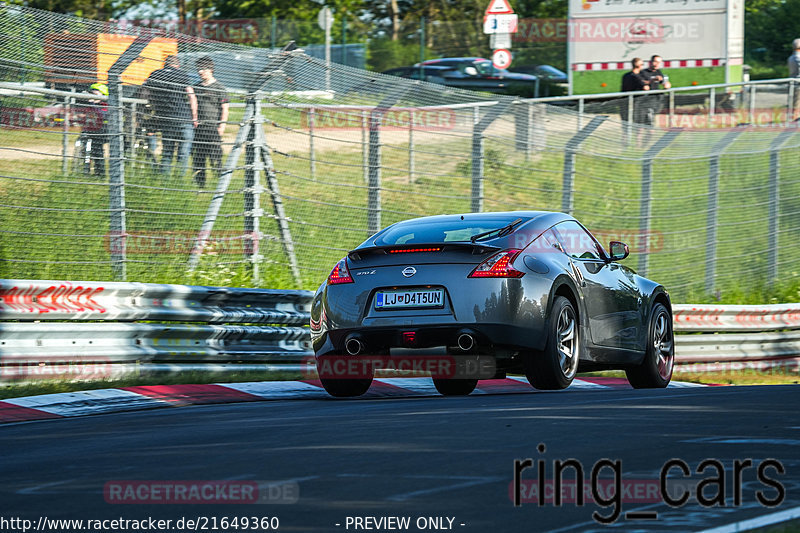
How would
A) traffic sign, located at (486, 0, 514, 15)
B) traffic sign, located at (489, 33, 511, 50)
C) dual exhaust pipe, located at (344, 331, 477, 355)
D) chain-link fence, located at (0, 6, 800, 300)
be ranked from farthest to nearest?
traffic sign, located at (489, 33, 511, 50) < traffic sign, located at (486, 0, 514, 15) < chain-link fence, located at (0, 6, 800, 300) < dual exhaust pipe, located at (344, 331, 477, 355)

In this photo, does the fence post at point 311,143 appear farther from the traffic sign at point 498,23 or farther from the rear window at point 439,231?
the traffic sign at point 498,23

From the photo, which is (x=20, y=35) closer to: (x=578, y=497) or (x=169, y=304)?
(x=169, y=304)

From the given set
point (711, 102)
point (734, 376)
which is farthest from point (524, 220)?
point (711, 102)

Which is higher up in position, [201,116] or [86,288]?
[201,116]

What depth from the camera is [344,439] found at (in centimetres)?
701

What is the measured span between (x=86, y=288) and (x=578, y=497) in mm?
5934

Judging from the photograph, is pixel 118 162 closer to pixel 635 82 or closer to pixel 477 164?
pixel 477 164

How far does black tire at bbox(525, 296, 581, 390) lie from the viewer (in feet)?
31.8

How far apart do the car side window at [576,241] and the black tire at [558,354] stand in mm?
572

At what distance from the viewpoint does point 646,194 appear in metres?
18.1

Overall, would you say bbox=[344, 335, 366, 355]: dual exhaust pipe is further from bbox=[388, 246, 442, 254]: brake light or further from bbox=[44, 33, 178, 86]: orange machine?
bbox=[44, 33, 178, 86]: orange machine

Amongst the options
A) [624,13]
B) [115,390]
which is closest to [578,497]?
[115,390]

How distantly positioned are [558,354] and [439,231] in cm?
119

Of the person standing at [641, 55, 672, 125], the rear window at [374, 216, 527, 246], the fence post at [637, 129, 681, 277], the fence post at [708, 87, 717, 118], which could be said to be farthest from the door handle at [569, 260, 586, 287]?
the fence post at [708, 87, 717, 118]
